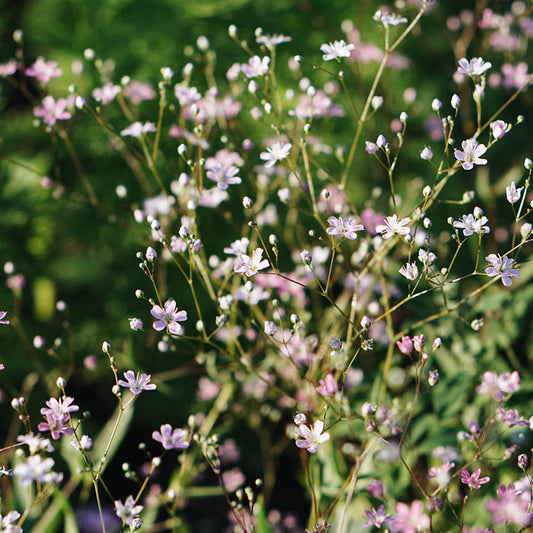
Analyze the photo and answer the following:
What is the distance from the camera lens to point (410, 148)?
214 centimetres

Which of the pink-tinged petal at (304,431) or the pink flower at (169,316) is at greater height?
the pink flower at (169,316)

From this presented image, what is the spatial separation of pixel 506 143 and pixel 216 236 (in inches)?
46.4

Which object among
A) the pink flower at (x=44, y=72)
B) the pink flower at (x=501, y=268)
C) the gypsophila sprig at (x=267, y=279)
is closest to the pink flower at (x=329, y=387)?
the gypsophila sprig at (x=267, y=279)

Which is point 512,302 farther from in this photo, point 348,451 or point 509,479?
point 348,451

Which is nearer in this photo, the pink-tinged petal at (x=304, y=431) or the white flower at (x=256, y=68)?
the pink-tinged petal at (x=304, y=431)

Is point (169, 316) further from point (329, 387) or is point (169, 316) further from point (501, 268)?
point (501, 268)

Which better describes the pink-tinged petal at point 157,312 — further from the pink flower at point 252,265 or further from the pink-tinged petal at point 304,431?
the pink-tinged petal at point 304,431

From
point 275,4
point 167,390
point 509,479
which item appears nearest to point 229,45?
point 275,4

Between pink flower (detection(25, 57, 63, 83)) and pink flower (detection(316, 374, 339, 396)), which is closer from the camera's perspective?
pink flower (detection(316, 374, 339, 396))

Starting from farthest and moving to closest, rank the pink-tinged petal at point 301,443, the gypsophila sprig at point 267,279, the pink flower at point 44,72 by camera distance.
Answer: the pink flower at point 44,72
the gypsophila sprig at point 267,279
the pink-tinged petal at point 301,443

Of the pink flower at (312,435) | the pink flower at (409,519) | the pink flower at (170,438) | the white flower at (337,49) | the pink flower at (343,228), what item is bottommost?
the pink flower at (409,519)

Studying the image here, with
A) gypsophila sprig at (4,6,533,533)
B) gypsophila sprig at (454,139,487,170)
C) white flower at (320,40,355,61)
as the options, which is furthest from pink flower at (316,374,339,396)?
white flower at (320,40,355,61)

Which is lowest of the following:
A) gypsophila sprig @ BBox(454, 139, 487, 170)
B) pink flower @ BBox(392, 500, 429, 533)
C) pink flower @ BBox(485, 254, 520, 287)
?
pink flower @ BBox(392, 500, 429, 533)

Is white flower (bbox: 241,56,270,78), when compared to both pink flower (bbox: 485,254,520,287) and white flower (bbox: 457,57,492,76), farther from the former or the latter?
pink flower (bbox: 485,254,520,287)
